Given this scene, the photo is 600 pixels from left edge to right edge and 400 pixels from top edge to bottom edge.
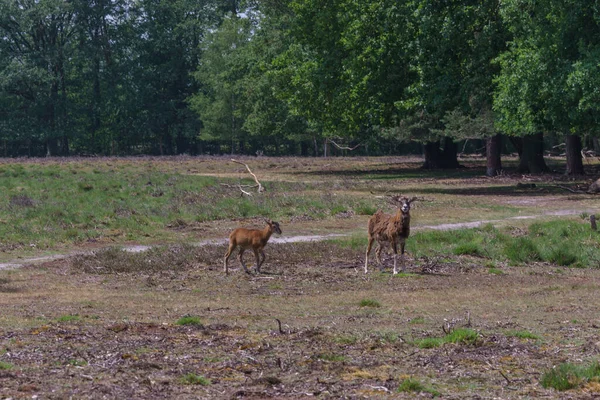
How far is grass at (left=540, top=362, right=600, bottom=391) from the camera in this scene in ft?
29.3

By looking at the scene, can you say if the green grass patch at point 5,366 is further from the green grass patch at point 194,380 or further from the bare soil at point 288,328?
the green grass patch at point 194,380

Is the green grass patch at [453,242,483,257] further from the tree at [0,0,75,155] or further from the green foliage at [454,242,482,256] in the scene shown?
the tree at [0,0,75,155]

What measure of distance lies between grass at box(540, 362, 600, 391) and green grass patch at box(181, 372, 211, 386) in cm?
314

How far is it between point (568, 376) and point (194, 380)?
137 inches

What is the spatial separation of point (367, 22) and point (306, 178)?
40.0 feet

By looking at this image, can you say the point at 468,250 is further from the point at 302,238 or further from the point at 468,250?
the point at 302,238

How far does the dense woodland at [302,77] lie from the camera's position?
34875 mm

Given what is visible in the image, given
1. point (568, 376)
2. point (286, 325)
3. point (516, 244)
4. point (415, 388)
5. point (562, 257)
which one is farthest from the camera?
point (516, 244)

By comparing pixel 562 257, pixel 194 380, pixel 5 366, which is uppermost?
pixel 5 366

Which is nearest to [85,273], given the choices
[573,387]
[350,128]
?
[573,387]

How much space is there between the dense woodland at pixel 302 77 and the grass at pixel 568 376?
76.4 feet

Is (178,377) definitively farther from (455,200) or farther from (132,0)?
(132,0)

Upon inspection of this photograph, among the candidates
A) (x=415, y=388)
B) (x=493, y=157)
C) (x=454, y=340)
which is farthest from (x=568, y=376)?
(x=493, y=157)

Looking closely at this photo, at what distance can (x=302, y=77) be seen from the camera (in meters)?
45.9
